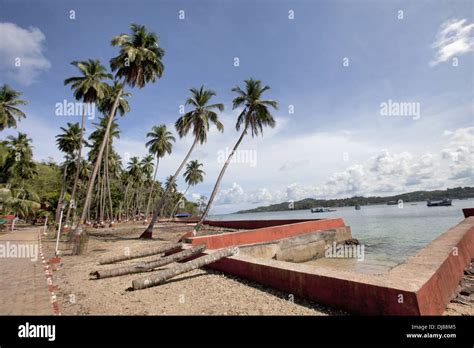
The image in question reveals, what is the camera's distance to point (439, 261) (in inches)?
229

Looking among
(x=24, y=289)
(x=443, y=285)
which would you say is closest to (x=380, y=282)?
(x=443, y=285)

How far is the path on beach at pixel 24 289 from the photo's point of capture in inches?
217

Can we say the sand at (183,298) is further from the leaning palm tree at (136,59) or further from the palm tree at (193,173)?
the palm tree at (193,173)

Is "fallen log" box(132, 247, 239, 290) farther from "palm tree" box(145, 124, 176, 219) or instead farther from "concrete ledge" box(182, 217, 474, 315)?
"palm tree" box(145, 124, 176, 219)

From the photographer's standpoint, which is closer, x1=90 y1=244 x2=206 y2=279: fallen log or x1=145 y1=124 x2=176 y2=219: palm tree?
x1=90 y1=244 x2=206 y2=279: fallen log

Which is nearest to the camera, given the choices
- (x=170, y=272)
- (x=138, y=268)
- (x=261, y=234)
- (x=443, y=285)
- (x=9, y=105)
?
(x=443, y=285)

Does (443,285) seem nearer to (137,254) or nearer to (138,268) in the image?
(138,268)

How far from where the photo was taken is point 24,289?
6980 mm

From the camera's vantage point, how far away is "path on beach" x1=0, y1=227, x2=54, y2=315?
5.51 meters

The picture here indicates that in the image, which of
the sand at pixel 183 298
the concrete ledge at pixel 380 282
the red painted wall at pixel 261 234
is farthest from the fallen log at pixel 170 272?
the red painted wall at pixel 261 234

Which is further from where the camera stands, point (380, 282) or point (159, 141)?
point (159, 141)
